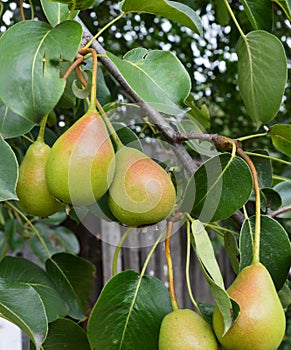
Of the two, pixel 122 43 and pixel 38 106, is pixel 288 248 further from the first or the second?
pixel 122 43

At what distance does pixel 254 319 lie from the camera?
1.96 feet

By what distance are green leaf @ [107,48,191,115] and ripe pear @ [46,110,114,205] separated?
57mm

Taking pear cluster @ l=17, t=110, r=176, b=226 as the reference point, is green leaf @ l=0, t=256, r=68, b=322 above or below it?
below

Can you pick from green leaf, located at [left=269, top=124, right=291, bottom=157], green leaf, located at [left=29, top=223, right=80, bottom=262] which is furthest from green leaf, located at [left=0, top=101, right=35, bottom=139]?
green leaf, located at [left=29, top=223, right=80, bottom=262]

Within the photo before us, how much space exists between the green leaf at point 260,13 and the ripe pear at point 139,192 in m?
0.31

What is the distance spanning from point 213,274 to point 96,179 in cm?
15

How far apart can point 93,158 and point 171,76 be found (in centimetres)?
13

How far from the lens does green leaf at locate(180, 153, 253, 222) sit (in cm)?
71

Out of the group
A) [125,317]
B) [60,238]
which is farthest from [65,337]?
[60,238]

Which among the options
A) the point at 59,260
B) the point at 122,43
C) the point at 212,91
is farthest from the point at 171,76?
the point at 212,91

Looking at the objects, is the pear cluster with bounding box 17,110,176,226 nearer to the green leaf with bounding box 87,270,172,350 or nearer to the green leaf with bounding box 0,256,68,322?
the green leaf with bounding box 87,270,172,350

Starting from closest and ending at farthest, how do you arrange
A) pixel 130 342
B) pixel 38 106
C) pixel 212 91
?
pixel 38 106, pixel 130 342, pixel 212 91

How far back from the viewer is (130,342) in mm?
708

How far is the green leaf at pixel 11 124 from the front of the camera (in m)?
0.75
